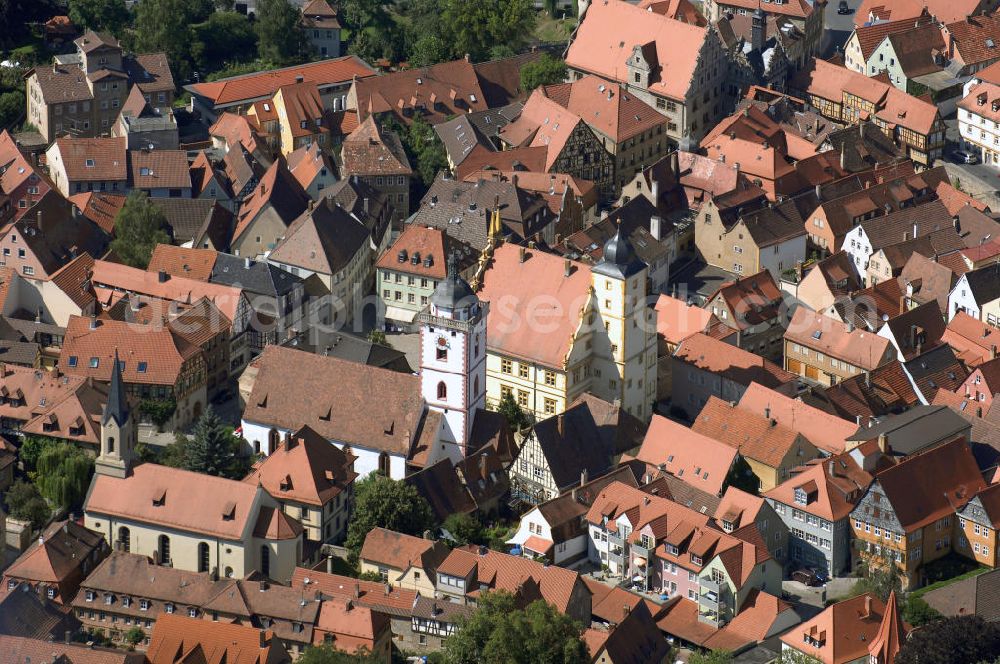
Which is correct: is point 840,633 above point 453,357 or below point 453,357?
below

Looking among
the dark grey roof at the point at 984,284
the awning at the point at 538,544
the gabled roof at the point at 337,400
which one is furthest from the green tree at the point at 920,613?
the dark grey roof at the point at 984,284

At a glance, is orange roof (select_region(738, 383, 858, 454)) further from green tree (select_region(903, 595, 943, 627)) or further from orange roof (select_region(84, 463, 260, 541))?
orange roof (select_region(84, 463, 260, 541))

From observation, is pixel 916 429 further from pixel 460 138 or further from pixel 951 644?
pixel 460 138

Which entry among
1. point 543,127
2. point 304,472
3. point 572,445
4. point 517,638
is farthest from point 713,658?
point 543,127

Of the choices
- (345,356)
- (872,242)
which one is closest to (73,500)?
(345,356)

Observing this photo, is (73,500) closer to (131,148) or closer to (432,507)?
(432,507)

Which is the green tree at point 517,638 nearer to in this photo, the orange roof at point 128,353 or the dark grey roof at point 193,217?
the orange roof at point 128,353

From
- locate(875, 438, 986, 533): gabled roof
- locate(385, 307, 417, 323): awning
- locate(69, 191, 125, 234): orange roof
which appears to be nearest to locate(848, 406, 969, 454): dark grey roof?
locate(875, 438, 986, 533): gabled roof
